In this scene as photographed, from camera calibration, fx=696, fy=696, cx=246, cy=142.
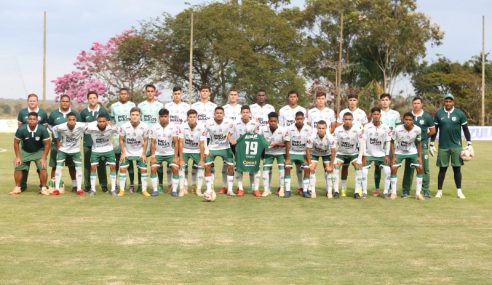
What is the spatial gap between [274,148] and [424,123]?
115 inches

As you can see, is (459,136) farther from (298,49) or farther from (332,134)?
(298,49)

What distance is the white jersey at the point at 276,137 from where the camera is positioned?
13.2 metres

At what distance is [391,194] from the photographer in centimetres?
1299

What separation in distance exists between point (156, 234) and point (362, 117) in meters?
6.10

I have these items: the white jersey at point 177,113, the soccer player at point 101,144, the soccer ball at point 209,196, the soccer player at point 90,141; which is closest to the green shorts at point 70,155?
the soccer player at point 101,144

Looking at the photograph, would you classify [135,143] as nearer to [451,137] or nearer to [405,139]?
[405,139]

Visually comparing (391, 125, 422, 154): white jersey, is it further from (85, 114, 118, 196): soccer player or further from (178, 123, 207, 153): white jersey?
(85, 114, 118, 196): soccer player

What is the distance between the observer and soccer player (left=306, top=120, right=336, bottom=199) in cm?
1302

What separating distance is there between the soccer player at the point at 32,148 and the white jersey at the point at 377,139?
19.6 ft

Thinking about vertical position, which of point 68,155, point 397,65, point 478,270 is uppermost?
point 397,65

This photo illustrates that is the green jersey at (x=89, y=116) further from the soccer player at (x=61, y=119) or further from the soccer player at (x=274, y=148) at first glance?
the soccer player at (x=274, y=148)

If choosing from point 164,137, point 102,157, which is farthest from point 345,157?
point 102,157

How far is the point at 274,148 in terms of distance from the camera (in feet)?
43.7

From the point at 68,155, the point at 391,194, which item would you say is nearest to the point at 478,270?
the point at 391,194
